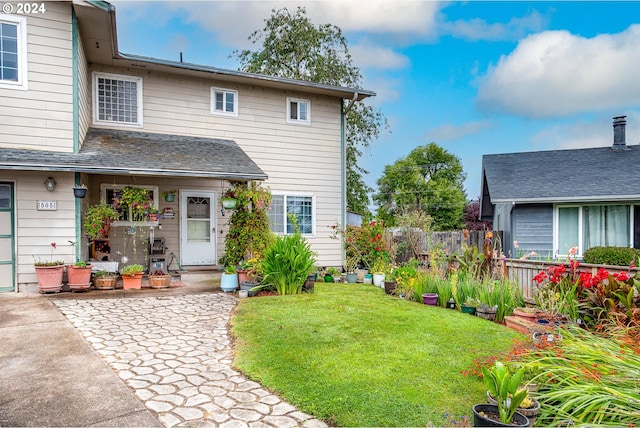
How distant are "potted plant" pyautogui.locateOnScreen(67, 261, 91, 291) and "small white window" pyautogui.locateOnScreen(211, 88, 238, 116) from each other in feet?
16.9

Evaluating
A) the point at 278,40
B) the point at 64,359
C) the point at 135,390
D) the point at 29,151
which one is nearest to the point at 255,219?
the point at 29,151

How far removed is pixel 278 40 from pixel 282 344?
17.6m

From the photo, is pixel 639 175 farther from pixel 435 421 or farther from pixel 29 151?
pixel 29 151

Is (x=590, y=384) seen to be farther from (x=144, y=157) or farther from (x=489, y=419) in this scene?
(x=144, y=157)

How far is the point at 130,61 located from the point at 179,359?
26.1 feet

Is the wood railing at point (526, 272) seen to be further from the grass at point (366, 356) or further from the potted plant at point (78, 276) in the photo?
the potted plant at point (78, 276)

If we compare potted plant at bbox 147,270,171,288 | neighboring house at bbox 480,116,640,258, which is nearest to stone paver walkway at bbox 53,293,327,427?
potted plant at bbox 147,270,171,288

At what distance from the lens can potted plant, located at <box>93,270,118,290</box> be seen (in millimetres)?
7930

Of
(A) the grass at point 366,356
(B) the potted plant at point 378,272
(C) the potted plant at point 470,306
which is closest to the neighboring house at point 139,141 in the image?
(B) the potted plant at point 378,272

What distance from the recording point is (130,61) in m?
9.50

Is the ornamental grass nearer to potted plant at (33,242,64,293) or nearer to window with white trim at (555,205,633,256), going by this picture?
potted plant at (33,242,64,293)

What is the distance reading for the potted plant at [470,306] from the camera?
6613 millimetres

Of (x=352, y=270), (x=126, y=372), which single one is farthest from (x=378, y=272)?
(x=126, y=372)

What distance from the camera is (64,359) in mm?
4078
